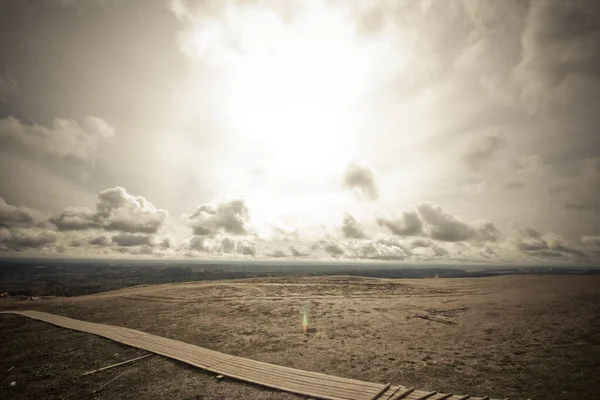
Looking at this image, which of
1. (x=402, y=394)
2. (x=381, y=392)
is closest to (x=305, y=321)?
(x=381, y=392)

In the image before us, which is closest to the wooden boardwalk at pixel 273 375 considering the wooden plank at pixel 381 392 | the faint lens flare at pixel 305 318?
the wooden plank at pixel 381 392

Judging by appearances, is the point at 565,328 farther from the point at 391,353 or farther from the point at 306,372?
the point at 306,372

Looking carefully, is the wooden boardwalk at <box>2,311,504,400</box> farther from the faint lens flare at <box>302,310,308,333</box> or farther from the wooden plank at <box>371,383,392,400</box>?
the faint lens flare at <box>302,310,308,333</box>

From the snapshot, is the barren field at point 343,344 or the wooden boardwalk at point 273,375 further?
the barren field at point 343,344

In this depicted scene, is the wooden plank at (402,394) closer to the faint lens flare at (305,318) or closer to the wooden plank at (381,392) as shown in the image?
the wooden plank at (381,392)

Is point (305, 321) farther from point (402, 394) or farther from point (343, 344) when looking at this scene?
point (402, 394)

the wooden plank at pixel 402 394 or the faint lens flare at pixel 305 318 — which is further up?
the wooden plank at pixel 402 394

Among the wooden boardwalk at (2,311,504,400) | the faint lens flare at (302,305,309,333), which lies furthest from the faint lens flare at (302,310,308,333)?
the wooden boardwalk at (2,311,504,400)
